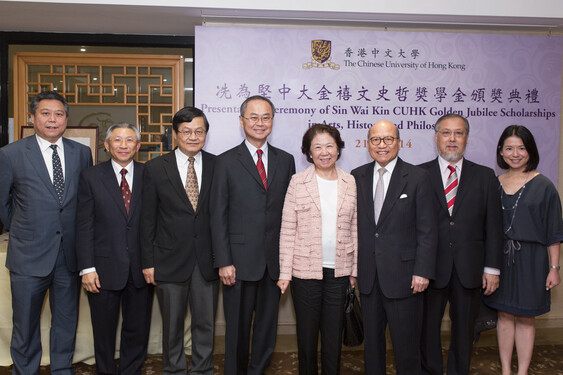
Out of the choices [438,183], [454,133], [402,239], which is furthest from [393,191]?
[454,133]

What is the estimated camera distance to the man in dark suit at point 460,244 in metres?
2.73

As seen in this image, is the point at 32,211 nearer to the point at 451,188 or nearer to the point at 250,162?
the point at 250,162

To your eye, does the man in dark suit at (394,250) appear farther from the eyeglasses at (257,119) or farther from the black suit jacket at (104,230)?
the black suit jacket at (104,230)

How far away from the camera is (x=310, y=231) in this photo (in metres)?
2.54

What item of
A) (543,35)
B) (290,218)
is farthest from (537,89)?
(290,218)

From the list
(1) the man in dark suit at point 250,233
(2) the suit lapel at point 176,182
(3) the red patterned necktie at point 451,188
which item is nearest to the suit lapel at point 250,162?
(1) the man in dark suit at point 250,233

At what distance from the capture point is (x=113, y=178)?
2.73m

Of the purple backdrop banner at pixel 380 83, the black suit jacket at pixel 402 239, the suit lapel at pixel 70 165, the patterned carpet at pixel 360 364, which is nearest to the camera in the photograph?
the black suit jacket at pixel 402 239

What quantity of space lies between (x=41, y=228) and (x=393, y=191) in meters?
2.11

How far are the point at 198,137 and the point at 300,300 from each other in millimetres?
1168

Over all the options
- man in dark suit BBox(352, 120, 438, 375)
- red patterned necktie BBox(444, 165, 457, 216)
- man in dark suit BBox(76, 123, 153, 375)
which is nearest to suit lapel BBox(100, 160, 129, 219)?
man in dark suit BBox(76, 123, 153, 375)

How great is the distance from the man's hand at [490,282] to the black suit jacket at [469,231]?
0.07 m

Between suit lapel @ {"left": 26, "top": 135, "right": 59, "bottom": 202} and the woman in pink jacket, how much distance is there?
4.69 ft

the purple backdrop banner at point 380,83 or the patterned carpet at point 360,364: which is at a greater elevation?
the purple backdrop banner at point 380,83
